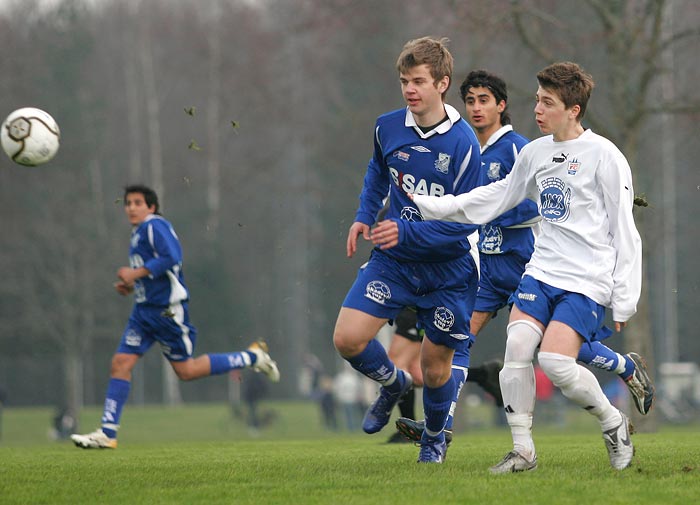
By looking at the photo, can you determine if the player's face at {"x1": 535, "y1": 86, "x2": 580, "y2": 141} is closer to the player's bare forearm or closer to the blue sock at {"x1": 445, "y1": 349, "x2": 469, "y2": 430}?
the blue sock at {"x1": 445, "y1": 349, "x2": 469, "y2": 430}

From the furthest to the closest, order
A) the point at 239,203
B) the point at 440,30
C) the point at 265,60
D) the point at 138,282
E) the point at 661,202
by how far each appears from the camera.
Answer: the point at 239,203 → the point at 265,60 → the point at 661,202 → the point at 440,30 → the point at 138,282

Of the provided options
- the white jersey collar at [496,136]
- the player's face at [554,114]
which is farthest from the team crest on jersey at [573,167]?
the white jersey collar at [496,136]

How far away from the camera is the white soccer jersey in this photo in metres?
6.59

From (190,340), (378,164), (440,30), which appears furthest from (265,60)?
(378,164)

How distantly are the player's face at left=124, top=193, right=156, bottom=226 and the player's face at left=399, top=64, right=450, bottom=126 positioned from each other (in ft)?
14.7

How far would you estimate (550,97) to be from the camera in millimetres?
6781

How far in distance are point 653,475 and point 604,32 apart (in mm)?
10520

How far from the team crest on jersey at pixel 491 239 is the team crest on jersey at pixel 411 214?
1713mm

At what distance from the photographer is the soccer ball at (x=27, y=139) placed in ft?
33.3

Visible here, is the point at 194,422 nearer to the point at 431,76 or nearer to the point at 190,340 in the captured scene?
the point at 190,340

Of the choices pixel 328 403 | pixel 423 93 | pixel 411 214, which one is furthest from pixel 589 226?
pixel 328 403

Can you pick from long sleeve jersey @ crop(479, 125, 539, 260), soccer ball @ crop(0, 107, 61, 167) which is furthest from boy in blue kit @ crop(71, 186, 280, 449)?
long sleeve jersey @ crop(479, 125, 539, 260)

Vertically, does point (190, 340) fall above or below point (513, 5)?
below

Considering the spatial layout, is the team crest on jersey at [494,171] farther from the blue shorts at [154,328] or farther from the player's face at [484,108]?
the blue shorts at [154,328]
